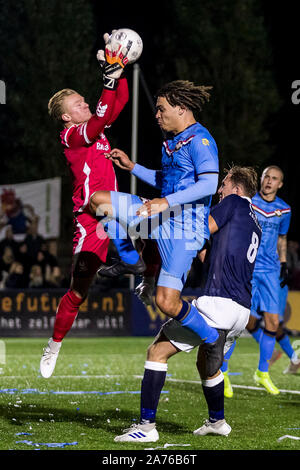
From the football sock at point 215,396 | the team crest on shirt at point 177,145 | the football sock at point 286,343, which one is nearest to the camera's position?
the team crest on shirt at point 177,145

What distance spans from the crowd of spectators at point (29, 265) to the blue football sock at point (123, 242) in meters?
10.9

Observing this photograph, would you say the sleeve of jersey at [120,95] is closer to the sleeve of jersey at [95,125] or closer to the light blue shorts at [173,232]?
the sleeve of jersey at [95,125]

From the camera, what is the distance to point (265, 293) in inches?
386

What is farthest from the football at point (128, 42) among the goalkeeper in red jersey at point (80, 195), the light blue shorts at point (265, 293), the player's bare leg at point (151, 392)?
the light blue shorts at point (265, 293)

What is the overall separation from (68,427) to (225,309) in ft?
5.34

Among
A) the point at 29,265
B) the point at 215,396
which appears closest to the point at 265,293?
the point at 215,396

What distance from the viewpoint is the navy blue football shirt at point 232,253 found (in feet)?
20.4

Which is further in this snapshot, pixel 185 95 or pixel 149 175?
pixel 149 175

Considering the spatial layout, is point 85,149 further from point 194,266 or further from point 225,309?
point 194,266

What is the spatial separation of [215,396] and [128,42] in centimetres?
291

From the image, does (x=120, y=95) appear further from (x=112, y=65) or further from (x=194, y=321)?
(x=194, y=321)

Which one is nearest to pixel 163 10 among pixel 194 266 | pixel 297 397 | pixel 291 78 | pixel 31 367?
pixel 291 78

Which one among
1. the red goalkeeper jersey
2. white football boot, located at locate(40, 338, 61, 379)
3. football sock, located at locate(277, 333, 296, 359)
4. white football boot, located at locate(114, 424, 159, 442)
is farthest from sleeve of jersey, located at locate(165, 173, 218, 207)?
football sock, located at locate(277, 333, 296, 359)

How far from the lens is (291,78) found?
29703 mm
